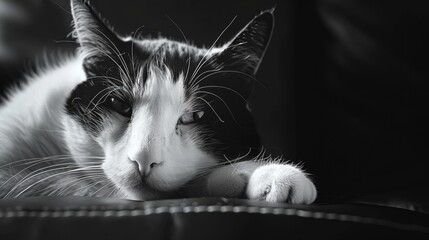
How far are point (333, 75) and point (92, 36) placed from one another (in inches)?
20.9

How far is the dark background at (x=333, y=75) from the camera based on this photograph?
3.20 ft

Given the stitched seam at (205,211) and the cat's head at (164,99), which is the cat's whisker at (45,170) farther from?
the stitched seam at (205,211)

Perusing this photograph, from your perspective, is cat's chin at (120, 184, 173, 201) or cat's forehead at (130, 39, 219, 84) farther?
cat's forehead at (130, 39, 219, 84)

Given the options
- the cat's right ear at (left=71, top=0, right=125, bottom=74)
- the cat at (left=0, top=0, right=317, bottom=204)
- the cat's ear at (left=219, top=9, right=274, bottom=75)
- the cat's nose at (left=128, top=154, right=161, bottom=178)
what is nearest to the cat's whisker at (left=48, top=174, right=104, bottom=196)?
the cat at (left=0, top=0, right=317, bottom=204)

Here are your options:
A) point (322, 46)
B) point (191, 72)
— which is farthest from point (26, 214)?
point (322, 46)

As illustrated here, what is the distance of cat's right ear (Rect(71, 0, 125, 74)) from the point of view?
0.94m

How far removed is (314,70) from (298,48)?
2.5 inches

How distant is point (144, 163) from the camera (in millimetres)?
817

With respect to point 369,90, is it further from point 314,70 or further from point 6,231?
point 6,231

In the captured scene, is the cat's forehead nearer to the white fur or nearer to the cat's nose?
the white fur

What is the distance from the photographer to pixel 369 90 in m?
1.04

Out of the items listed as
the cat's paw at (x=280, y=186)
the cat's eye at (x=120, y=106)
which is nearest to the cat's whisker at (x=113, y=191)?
the cat's eye at (x=120, y=106)

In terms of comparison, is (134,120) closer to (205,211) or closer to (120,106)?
(120,106)

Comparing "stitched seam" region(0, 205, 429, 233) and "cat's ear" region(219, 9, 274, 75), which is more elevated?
"cat's ear" region(219, 9, 274, 75)
